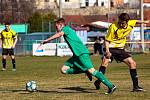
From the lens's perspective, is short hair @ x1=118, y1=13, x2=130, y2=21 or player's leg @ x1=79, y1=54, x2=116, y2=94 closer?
player's leg @ x1=79, y1=54, x2=116, y2=94

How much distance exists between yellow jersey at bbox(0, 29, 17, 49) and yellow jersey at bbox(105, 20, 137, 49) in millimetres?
10875

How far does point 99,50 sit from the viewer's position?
5262 cm

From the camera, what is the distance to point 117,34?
45.5 feet

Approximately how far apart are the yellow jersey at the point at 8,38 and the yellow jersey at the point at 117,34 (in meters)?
10.9

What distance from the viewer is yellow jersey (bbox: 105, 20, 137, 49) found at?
45.4 feet

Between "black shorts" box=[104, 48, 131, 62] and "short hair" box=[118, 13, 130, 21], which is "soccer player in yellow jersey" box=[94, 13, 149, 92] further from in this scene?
"short hair" box=[118, 13, 130, 21]

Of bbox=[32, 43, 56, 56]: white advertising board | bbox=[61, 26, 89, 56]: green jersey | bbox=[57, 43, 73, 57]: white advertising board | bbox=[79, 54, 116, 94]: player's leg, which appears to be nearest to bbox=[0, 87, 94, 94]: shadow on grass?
bbox=[79, 54, 116, 94]: player's leg

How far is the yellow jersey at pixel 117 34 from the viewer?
13828mm

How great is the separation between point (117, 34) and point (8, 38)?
1131cm

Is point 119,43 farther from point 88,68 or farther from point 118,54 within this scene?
point 88,68

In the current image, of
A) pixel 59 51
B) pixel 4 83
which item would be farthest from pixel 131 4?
pixel 4 83

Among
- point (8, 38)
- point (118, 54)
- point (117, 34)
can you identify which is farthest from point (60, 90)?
point (8, 38)

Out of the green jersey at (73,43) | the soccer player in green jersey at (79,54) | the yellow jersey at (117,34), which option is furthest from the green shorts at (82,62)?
the yellow jersey at (117,34)

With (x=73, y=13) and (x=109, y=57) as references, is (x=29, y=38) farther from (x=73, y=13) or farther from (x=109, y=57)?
(x=73, y=13)
